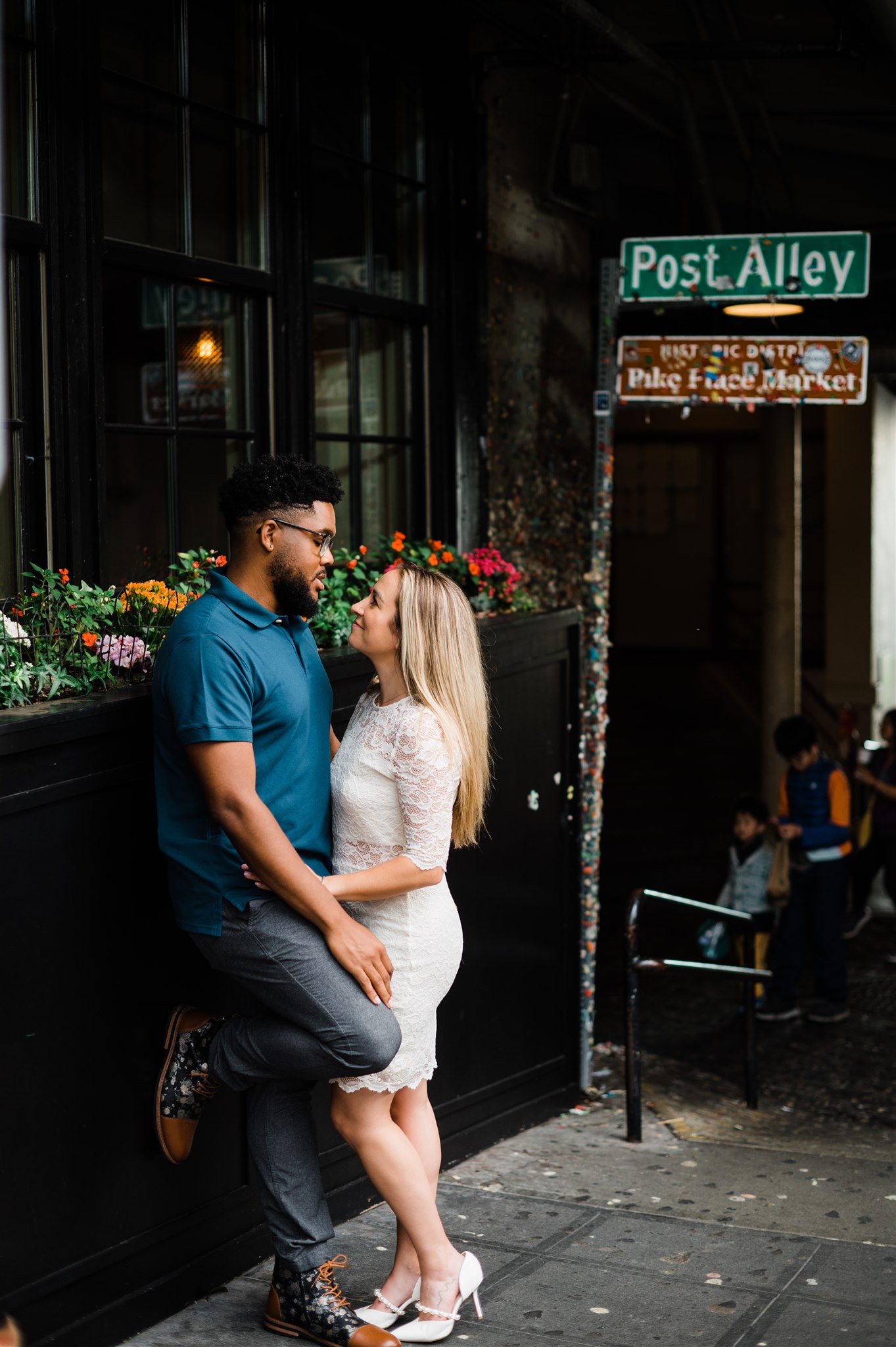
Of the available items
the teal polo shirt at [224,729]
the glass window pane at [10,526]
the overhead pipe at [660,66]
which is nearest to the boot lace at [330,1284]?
the teal polo shirt at [224,729]

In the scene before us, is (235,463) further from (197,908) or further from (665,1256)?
(665,1256)

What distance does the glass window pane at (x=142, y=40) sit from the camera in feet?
15.0

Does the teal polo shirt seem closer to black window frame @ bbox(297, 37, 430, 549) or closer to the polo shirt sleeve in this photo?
the polo shirt sleeve

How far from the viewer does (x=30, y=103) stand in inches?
Answer: 167

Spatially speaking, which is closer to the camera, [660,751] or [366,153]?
[366,153]

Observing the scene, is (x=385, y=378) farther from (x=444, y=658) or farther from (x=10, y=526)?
(x=444, y=658)

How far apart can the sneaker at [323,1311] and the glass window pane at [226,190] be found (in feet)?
10.6

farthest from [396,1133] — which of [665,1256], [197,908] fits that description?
[665,1256]

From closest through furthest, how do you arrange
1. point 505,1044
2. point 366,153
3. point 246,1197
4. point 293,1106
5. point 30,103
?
point 293,1106 < point 246,1197 < point 30,103 < point 505,1044 < point 366,153

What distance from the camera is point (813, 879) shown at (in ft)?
25.8

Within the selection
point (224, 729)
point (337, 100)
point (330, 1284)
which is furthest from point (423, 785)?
point (337, 100)

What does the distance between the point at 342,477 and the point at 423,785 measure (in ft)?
8.86

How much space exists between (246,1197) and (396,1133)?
0.69 meters

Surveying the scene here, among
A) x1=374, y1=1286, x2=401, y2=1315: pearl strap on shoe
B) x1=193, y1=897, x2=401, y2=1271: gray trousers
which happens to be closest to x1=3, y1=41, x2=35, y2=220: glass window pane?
x1=193, y1=897, x2=401, y2=1271: gray trousers
